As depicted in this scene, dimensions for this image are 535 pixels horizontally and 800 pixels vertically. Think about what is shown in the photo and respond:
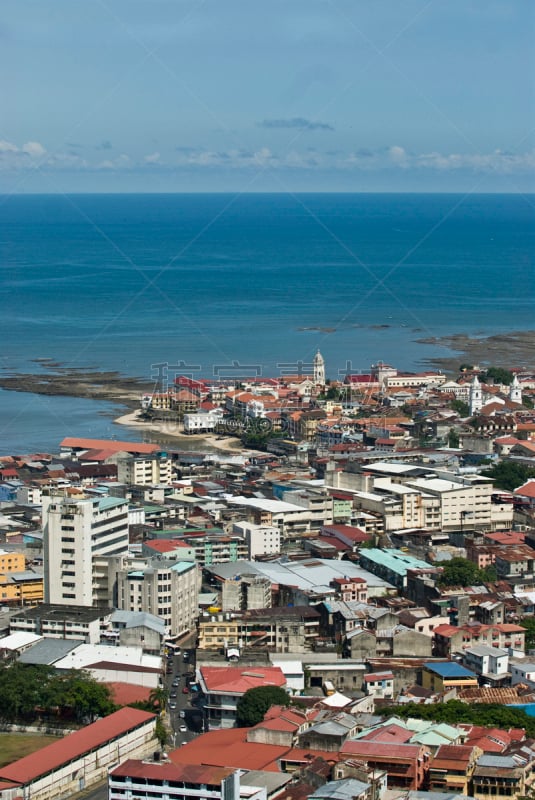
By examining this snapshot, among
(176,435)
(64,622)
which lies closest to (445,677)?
(64,622)

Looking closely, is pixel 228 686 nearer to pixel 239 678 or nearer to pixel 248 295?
pixel 239 678

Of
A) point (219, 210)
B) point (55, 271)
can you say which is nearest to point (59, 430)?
point (55, 271)

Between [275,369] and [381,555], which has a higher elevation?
[275,369]

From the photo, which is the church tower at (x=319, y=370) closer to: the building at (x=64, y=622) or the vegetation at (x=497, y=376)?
the vegetation at (x=497, y=376)

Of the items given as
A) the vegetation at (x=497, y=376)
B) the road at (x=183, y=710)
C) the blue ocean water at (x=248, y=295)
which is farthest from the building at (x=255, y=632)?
the vegetation at (x=497, y=376)

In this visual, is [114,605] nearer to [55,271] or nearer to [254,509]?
[254,509]

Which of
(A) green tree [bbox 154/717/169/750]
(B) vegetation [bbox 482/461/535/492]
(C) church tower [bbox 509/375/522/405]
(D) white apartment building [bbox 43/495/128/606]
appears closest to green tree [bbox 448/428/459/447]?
(B) vegetation [bbox 482/461/535/492]
